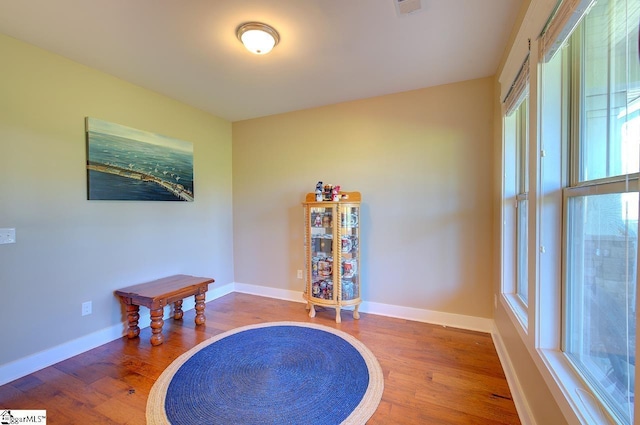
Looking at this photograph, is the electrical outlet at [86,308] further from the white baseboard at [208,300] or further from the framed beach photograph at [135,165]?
the framed beach photograph at [135,165]

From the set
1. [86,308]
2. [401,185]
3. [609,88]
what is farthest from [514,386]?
[86,308]

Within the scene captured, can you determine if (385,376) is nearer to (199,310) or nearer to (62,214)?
(199,310)

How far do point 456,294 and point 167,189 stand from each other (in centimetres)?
341

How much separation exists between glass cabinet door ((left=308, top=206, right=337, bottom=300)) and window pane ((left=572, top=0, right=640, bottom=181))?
214 cm

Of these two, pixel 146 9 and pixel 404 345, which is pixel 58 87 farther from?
pixel 404 345

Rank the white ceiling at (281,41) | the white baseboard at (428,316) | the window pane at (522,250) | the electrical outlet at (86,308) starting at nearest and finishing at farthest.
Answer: the white ceiling at (281,41), the window pane at (522,250), the electrical outlet at (86,308), the white baseboard at (428,316)

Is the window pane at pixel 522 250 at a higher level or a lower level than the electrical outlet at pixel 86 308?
higher

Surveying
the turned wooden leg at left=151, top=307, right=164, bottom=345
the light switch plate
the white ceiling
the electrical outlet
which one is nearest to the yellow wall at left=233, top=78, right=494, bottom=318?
the white ceiling

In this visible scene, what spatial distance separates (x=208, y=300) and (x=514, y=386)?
132 inches

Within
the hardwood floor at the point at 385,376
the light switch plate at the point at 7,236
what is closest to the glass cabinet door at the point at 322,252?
the hardwood floor at the point at 385,376

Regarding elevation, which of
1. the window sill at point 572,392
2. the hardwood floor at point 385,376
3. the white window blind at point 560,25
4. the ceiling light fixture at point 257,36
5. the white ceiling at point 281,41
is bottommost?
the hardwood floor at point 385,376

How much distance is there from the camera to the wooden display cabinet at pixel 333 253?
2.99 metres

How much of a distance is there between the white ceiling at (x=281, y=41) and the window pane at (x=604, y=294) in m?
1.48

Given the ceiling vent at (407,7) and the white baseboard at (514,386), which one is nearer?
the white baseboard at (514,386)
